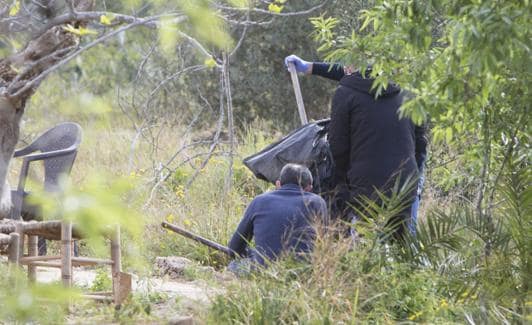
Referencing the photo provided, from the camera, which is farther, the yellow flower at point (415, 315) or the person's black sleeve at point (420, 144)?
the person's black sleeve at point (420, 144)

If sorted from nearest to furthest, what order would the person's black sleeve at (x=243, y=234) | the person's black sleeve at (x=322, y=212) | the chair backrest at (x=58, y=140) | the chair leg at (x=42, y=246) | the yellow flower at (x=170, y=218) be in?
the person's black sleeve at (x=322, y=212), the person's black sleeve at (x=243, y=234), the chair backrest at (x=58, y=140), the chair leg at (x=42, y=246), the yellow flower at (x=170, y=218)

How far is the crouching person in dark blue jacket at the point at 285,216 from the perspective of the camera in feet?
18.7

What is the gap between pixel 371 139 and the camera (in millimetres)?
6250

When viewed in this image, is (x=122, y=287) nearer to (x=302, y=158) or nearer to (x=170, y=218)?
(x=302, y=158)

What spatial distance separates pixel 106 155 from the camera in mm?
12258

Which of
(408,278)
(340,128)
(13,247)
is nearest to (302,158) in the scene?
(340,128)

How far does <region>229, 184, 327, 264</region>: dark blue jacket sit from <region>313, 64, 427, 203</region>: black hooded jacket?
0.60m

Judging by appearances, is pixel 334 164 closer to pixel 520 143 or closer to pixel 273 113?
pixel 520 143

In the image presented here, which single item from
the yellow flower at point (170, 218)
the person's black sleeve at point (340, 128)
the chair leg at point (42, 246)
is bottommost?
the chair leg at point (42, 246)

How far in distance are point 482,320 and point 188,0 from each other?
3.08 metres

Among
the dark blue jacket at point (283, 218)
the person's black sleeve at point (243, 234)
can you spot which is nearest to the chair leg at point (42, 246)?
the person's black sleeve at point (243, 234)

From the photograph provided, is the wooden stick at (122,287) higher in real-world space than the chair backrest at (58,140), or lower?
lower

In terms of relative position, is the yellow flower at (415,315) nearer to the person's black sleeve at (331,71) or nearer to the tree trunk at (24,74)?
the person's black sleeve at (331,71)

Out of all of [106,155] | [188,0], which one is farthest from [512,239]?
[106,155]
